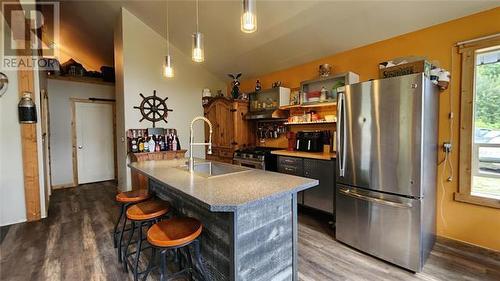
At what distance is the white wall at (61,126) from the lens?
5.09 meters

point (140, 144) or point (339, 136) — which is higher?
point (339, 136)

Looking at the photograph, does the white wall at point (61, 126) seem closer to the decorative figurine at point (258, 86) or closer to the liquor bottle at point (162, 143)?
the liquor bottle at point (162, 143)

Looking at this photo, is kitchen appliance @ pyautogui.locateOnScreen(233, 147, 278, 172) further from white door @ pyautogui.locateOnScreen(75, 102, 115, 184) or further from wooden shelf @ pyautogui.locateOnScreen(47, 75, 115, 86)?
wooden shelf @ pyautogui.locateOnScreen(47, 75, 115, 86)

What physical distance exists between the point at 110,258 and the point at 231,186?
168 centimetres

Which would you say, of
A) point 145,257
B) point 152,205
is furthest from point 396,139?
point 145,257

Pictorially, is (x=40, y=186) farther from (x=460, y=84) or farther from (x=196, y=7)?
(x=460, y=84)

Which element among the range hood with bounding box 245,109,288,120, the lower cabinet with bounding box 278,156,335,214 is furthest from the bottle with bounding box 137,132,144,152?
the lower cabinet with bounding box 278,156,335,214

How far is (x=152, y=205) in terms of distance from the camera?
2.13m

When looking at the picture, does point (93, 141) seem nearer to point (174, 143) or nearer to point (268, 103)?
point (174, 143)

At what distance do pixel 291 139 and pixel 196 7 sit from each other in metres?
2.64

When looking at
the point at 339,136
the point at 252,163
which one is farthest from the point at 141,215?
the point at 252,163

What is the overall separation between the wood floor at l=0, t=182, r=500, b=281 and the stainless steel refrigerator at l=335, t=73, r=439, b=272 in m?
0.15

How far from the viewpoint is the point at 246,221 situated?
59.5 inches

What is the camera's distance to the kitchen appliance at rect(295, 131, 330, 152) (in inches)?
146
